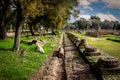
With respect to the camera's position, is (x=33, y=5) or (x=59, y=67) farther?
(x=33, y=5)

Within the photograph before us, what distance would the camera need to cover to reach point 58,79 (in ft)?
39.5

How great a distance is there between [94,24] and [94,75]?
525ft

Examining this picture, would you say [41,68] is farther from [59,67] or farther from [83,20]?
[83,20]

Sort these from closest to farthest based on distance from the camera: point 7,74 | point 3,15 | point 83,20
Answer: point 7,74 → point 3,15 → point 83,20

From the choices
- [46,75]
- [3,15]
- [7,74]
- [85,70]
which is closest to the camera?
[7,74]

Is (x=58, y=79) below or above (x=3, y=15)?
below

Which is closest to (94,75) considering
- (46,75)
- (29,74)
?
(46,75)

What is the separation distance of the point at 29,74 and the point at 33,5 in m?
8.85

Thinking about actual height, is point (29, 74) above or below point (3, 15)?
below

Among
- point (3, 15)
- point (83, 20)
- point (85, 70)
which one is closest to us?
point (85, 70)

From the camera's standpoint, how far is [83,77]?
11719mm

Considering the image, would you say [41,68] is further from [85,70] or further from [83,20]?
[83,20]

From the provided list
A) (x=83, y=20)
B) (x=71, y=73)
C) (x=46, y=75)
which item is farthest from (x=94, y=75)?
(x=83, y=20)

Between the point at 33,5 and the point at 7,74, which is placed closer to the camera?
the point at 7,74
